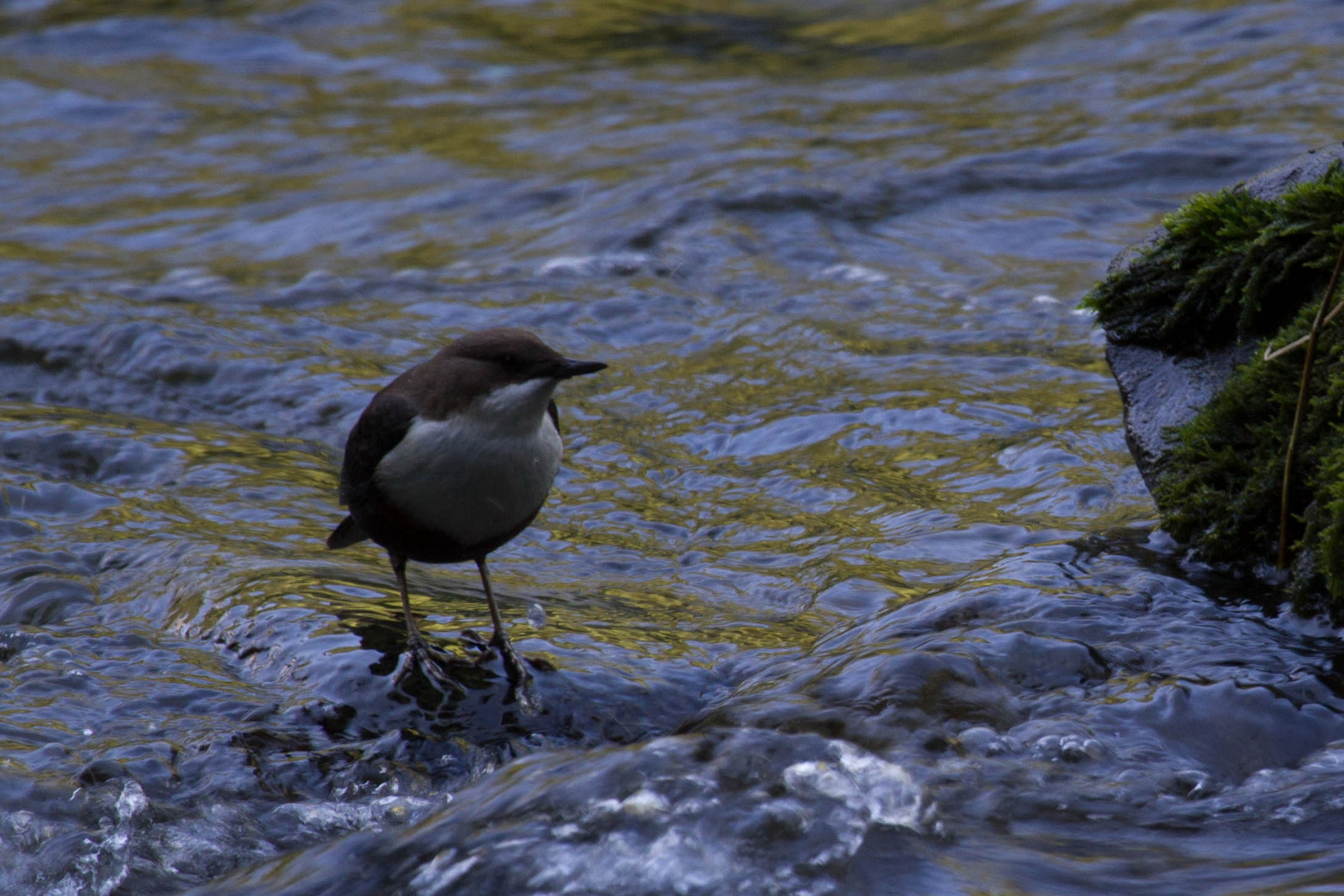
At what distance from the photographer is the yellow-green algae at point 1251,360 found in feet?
12.0

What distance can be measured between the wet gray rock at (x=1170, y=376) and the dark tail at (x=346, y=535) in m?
2.32

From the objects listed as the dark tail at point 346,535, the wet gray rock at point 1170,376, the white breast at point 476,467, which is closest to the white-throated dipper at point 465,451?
the white breast at point 476,467

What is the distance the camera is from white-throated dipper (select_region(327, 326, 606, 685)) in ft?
12.1

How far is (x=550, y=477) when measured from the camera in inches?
152

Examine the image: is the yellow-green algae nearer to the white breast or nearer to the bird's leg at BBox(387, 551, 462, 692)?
the white breast

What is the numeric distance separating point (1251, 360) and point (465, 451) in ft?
7.19

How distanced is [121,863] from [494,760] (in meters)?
0.88

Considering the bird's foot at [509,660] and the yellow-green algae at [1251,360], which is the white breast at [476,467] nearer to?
the bird's foot at [509,660]

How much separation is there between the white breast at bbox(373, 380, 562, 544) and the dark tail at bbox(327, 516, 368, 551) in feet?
1.69

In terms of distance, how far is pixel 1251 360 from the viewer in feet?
13.2

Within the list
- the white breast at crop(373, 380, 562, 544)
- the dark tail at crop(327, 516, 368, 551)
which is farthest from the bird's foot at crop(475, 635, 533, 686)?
the dark tail at crop(327, 516, 368, 551)

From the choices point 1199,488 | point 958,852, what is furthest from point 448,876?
point 1199,488

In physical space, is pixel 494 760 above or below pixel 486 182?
below

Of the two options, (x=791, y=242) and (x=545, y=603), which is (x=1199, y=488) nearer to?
(x=545, y=603)
